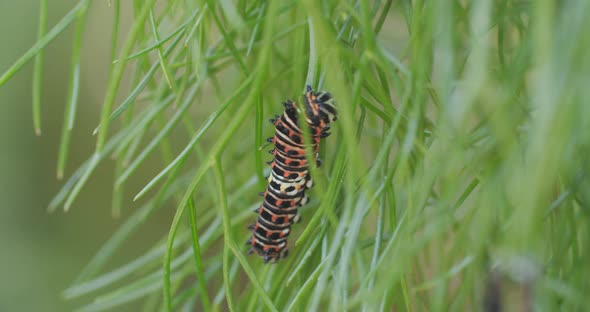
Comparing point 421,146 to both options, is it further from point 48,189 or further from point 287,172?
point 48,189

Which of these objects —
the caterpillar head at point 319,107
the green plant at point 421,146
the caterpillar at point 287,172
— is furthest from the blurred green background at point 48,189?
the caterpillar head at point 319,107

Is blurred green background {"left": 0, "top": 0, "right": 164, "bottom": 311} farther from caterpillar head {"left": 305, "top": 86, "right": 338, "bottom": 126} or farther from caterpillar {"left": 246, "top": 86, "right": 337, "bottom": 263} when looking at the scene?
caterpillar head {"left": 305, "top": 86, "right": 338, "bottom": 126}

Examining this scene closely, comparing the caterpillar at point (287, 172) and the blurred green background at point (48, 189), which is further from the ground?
the blurred green background at point (48, 189)

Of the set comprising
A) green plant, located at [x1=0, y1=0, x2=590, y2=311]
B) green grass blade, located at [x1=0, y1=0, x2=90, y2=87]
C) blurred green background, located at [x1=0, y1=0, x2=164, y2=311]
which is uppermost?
blurred green background, located at [x1=0, y1=0, x2=164, y2=311]

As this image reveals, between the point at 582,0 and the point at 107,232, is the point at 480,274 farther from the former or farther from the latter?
the point at 107,232

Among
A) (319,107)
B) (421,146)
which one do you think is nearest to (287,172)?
(319,107)

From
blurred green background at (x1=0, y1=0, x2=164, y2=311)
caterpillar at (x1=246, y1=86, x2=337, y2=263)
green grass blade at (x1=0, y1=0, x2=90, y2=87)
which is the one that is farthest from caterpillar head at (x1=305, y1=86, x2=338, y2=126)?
blurred green background at (x1=0, y1=0, x2=164, y2=311)

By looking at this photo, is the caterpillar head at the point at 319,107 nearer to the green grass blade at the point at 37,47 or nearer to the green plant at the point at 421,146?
the green plant at the point at 421,146
